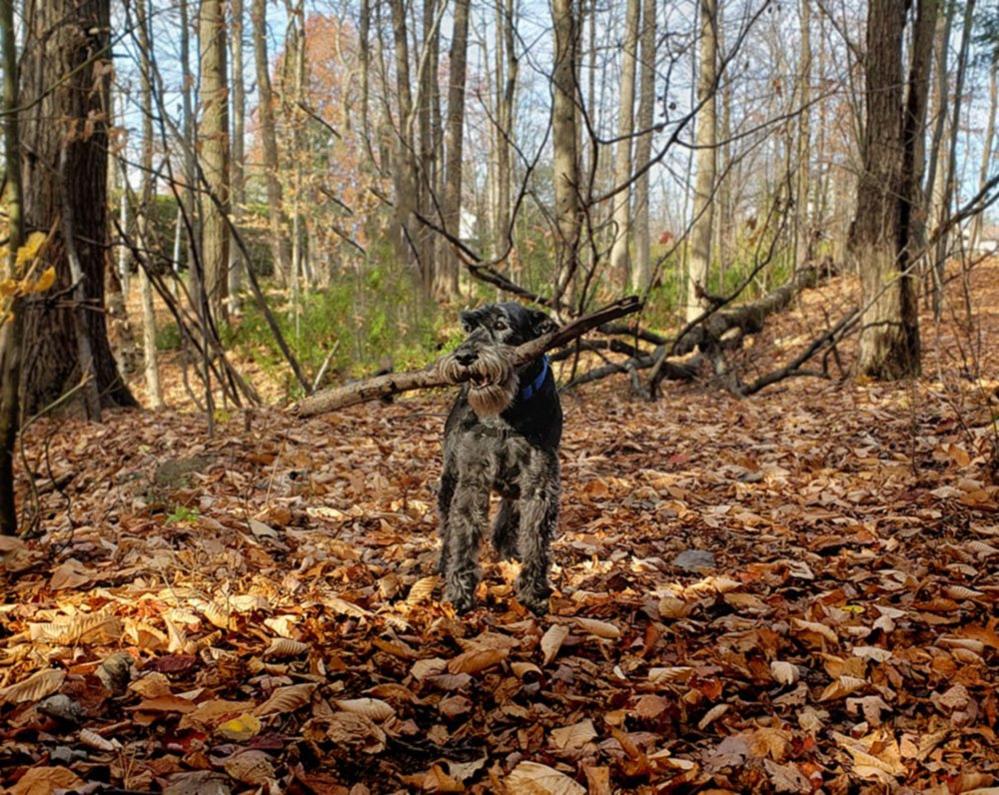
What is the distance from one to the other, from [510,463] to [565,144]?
22.9ft

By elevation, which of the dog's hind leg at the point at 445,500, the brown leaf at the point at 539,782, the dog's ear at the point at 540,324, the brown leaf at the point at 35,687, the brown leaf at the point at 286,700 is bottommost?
the brown leaf at the point at 539,782

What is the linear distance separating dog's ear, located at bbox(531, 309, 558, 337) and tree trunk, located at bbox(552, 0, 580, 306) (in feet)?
11.9

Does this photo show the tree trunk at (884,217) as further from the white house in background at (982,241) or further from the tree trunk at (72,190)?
the tree trunk at (72,190)

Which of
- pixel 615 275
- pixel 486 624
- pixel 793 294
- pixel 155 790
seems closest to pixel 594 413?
pixel 486 624

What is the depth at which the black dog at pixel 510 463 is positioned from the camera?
3549 mm

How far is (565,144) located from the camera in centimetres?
969

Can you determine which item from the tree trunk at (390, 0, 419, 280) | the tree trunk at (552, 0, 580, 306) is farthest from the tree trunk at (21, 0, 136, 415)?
the tree trunk at (552, 0, 580, 306)

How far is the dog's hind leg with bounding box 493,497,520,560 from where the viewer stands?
14.1ft

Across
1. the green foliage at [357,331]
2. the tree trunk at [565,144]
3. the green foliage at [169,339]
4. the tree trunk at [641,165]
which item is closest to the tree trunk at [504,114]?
the tree trunk at [565,144]

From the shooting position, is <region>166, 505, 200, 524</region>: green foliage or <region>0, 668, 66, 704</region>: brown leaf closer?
<region>0, 668, 66, 704</region>: brown leaf

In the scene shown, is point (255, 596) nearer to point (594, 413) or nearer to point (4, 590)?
point (4, 590)

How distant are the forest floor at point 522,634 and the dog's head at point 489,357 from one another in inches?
38.5

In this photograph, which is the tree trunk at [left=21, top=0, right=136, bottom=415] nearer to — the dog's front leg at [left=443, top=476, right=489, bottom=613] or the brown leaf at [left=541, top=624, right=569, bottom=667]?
the dog's front leg at [left=443, top=476, right=489, bottom=613]

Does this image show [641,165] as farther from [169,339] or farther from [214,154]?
[169,339]
